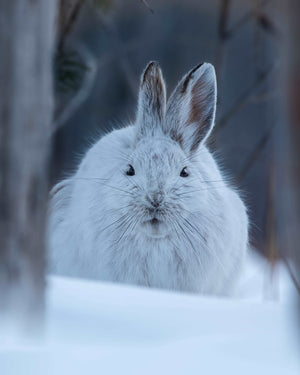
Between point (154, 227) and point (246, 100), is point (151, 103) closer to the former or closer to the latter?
point (154, 227)

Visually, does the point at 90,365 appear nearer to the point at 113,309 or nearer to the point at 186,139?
the point at 113,309

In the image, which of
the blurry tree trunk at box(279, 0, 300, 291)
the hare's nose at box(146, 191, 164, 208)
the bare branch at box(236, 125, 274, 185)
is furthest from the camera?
the bare branch at box(236, 125, 274, 185)

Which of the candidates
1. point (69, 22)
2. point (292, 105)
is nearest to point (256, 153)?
point (69, 22)

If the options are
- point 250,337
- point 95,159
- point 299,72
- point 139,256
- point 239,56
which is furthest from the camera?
point 239,56

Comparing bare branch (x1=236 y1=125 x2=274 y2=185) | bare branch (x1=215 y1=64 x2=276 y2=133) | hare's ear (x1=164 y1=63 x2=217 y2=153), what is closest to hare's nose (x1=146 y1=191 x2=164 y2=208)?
hare's ear (x1=164 y1=63 x2=217 y2=153)

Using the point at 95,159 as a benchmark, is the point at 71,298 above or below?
below

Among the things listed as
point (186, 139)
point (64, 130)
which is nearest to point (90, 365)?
point (186, 139)

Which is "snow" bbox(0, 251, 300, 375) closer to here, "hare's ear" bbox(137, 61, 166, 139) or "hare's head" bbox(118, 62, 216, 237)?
"hare's head" bbox(118, 62, 216, 237)
